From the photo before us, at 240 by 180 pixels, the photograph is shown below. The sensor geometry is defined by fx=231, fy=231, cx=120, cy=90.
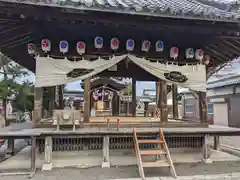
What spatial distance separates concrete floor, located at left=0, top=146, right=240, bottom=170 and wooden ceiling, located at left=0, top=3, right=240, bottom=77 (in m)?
2.49

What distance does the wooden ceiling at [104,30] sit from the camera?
492 cm

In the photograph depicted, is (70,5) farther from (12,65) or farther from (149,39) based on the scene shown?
(12,65)

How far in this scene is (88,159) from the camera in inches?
220

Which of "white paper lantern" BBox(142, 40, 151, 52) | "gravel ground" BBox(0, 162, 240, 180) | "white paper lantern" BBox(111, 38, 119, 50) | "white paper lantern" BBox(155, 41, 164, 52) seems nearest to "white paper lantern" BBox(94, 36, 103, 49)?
"white paper lantern" BBox(111, 38, 119, 50)

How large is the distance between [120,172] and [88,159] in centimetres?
100

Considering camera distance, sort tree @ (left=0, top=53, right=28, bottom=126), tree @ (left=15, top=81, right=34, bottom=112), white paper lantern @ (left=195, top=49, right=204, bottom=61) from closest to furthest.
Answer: white paper lantern @ (left=195, top=49, right=204, bottom=61) → tree @ (left=0, top=53, right=28, bottom=126) → tree @ (left=15, top=81, right=34, bottom=112)

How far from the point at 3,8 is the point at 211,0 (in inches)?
222

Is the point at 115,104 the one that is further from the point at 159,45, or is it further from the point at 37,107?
the point at 37,107

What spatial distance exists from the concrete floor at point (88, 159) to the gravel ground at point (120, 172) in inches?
10.5

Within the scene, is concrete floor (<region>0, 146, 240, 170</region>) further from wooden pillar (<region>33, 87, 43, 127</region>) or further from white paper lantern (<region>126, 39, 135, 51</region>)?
white paper lantern (<region>126, 39, 135, 51</region>)

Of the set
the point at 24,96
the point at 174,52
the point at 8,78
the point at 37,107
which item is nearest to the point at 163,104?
the point at 174,52

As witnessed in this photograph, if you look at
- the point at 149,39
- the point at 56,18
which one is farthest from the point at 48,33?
the point at 149,39

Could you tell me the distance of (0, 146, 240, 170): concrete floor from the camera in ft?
17.6

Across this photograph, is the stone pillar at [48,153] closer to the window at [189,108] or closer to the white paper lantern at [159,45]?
the white paper lantern at [159,45]
